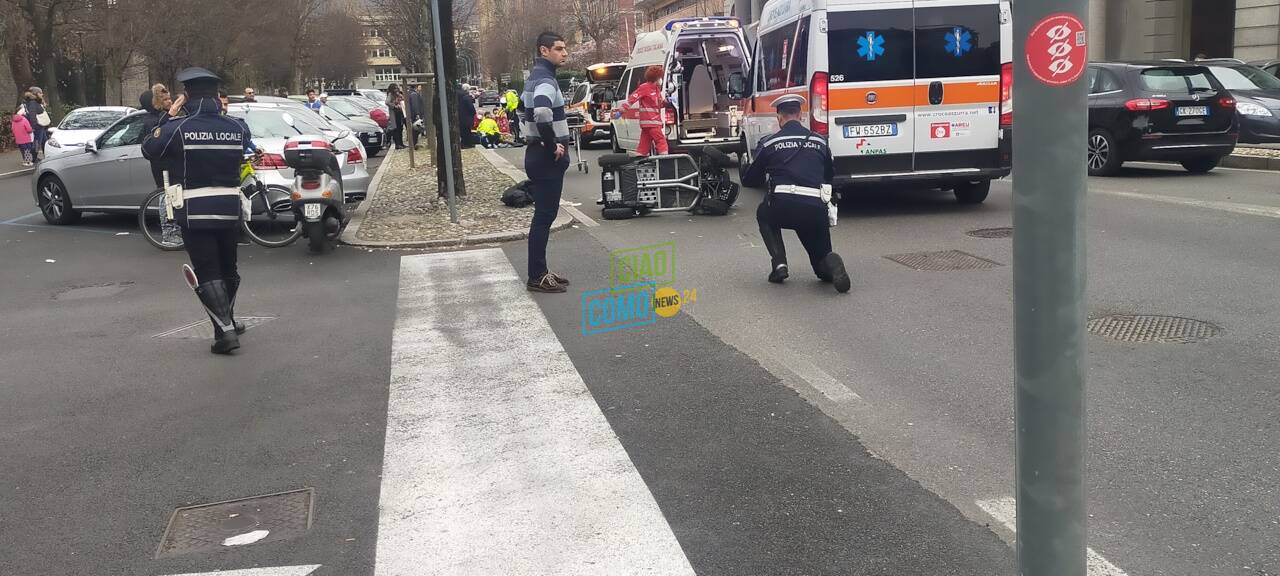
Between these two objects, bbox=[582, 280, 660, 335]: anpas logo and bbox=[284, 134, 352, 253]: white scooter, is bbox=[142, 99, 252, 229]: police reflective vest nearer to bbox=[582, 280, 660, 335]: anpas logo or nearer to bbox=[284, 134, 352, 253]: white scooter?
bbox=[582, 280, 660, 335]: anpas logo

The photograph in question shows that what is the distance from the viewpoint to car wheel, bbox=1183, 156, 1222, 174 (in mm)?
15398

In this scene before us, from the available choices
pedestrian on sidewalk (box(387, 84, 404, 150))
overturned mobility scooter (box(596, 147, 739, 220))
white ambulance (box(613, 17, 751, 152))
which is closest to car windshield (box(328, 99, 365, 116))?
pedestrian on sidewalk (box(387, 84, 404, 150))

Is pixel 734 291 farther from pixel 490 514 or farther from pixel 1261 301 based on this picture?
pixel 490 514

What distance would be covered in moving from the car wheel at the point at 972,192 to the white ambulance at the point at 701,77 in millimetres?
→ 6222

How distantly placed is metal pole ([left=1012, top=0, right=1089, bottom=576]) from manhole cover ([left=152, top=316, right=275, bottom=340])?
666cm

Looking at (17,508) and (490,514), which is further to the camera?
(17,508)

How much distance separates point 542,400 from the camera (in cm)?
581

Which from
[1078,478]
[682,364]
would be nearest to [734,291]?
[682,364]

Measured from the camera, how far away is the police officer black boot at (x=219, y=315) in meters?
7.14

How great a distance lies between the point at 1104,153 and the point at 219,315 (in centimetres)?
1254

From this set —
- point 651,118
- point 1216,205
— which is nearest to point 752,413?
point 1216,205

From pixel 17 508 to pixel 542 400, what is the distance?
2.45 metres

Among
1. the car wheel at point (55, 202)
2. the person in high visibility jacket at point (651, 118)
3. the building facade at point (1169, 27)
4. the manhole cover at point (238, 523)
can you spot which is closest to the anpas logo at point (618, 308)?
the manhole cover at point (238, 523)

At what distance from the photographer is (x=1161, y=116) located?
14.8 metres
